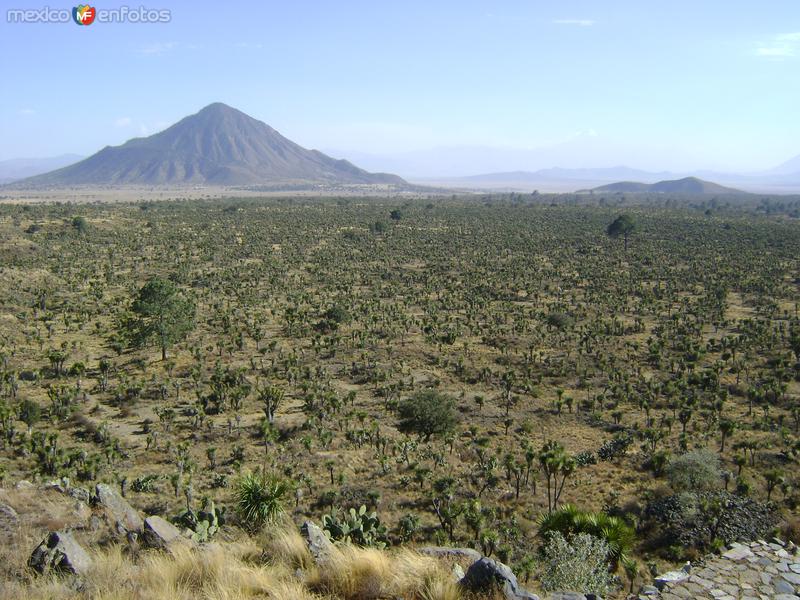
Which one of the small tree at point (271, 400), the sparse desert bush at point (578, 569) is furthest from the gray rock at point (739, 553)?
the small tree at point (271, 400)

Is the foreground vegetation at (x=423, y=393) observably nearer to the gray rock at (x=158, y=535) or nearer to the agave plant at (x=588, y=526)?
the agave plant at (x=588, y=526)

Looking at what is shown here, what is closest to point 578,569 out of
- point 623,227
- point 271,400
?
point 271,400

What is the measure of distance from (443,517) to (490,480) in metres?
4.25

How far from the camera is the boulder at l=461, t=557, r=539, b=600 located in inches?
337

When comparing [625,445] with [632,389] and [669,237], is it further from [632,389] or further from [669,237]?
[669,237]

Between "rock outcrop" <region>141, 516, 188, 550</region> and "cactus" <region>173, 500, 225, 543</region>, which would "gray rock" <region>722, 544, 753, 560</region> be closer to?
"rock outcrop" <region>141, 516, 188, 550</region>

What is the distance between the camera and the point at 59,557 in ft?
31.4

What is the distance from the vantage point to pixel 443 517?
20266 mm

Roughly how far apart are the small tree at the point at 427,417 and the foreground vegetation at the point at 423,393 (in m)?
0.12

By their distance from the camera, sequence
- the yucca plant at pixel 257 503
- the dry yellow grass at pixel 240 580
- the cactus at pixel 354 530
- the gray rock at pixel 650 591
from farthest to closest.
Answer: the yucca plant at pixel 257 503 → the cactus at pixel 354 530 → the gray rock at pixel 650 591 → the dry yellow grass at pixel 240 580

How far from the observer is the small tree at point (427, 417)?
27438mm

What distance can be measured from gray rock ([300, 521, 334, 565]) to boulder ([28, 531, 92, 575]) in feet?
12.7

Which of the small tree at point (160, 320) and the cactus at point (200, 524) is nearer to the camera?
the cactus at point (200, 524)

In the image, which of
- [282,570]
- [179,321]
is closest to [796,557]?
[282,570]
